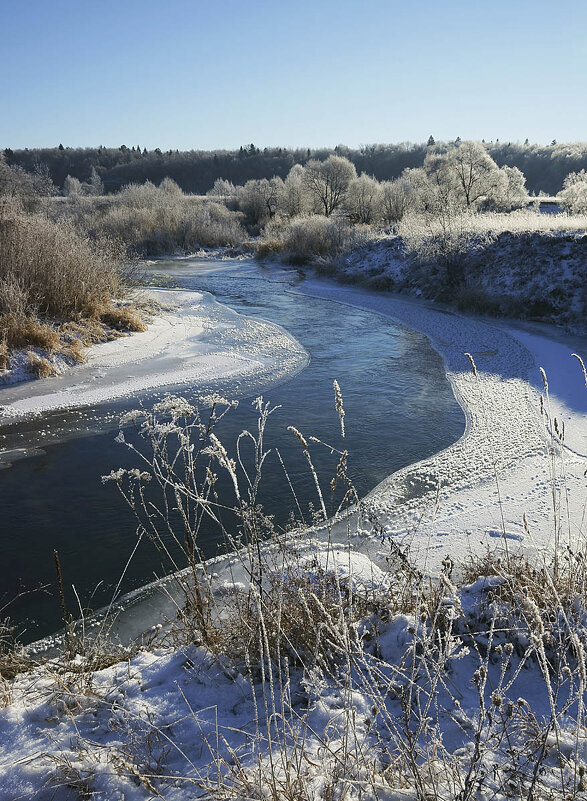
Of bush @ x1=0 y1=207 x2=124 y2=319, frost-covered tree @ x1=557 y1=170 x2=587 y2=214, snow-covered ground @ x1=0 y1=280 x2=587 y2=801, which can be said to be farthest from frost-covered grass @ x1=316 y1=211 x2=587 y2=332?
snow-covered ground @ x1=0 y1=280 x2=587 y2=801

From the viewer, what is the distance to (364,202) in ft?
102

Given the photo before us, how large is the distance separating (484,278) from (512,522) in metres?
12.7

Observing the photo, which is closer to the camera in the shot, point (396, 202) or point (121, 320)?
point (121, 320)

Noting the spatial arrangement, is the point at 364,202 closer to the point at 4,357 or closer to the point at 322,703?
the point at 4,357

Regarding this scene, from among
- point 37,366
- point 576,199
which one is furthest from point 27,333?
point 576,199

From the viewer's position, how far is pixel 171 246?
30609 millimetres

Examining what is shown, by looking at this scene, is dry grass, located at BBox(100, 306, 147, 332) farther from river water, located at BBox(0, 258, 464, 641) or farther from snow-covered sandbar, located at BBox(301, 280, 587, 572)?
snow-covered sandbar, located at BBox(301, 280, 587, 572)

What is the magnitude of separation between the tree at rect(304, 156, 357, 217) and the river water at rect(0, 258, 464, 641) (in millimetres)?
25895

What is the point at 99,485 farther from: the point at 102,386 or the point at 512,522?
the point at 512,522

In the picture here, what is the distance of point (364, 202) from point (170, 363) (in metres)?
24.0

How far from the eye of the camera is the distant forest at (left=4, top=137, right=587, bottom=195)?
6275 cm

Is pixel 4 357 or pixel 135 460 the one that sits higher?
pixel 4 357

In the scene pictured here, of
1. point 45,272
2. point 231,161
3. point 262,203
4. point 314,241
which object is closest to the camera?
point 45,272

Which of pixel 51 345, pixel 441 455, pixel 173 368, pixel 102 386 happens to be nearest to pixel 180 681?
pixel 441 455
